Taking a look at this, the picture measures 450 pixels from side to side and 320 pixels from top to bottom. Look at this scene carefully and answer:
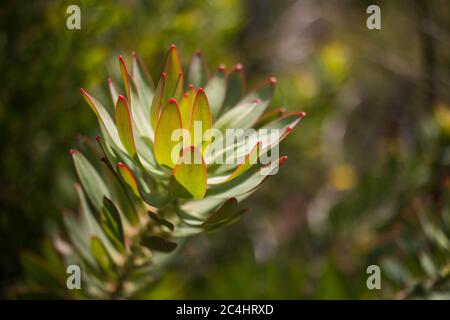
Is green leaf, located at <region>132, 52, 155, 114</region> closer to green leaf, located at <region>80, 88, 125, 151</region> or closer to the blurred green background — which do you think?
green leaf, located at <region>80, 88, 125, 151</region>

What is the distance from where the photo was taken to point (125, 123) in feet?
1.73

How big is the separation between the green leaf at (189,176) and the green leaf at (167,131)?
0.13 ft

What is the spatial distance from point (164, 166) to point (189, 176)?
7 cm

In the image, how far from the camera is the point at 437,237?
83cm

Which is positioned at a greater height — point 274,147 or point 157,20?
point 157,20

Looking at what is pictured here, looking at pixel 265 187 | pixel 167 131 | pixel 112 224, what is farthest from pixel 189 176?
pixel 265 187

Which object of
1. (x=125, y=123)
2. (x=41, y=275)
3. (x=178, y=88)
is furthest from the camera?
(x=41, y=275)

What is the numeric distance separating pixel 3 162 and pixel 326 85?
110 centimetres

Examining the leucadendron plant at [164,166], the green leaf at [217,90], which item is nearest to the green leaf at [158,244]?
the leucadendron plant at [164,166]

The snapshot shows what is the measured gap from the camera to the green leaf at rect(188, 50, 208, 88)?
0.72 meters

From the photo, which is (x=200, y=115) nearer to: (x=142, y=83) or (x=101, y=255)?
(x=142, y=83)

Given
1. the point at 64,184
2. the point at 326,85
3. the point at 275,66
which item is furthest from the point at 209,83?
the point at 275,66
